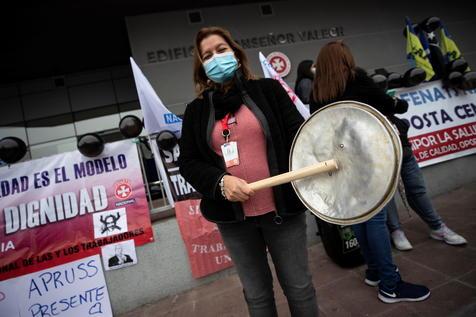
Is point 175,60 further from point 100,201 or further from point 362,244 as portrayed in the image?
point 362,244

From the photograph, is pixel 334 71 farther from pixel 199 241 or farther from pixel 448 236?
pixel 199 241

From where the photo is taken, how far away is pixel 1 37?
6.08 m

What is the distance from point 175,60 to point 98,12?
70.6 inches

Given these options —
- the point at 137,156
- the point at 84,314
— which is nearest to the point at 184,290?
the point at 84,314

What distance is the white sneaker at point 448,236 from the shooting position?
2.68 meters

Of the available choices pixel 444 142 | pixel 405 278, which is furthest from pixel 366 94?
pixel 444 142

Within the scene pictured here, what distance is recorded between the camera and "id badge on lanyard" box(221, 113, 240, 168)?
1360 mm

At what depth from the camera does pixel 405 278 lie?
238 centimetres

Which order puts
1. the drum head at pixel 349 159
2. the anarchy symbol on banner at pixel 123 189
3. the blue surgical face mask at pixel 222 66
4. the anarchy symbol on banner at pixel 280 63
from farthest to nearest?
the anarchy symbol on banner at pixel 280 63 → the anarchy symbol on banner at pixel 123 189 → the blue surgical face mask at pixel 222 66 → the drum head at pixel 349 159

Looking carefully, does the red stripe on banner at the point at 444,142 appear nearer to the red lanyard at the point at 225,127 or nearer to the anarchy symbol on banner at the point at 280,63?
the anarchy symbol on banner at the point at 280,63

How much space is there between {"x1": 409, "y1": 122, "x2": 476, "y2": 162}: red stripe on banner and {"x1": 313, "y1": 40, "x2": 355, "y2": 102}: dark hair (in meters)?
2.63

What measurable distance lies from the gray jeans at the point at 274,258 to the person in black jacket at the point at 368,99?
846 mm

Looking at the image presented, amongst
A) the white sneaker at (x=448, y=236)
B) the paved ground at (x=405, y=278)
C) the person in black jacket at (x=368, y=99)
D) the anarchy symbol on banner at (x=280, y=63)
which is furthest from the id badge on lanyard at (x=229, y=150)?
the anarchy symbol on banner at (x=280, y=63)

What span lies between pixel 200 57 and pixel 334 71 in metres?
1.00
